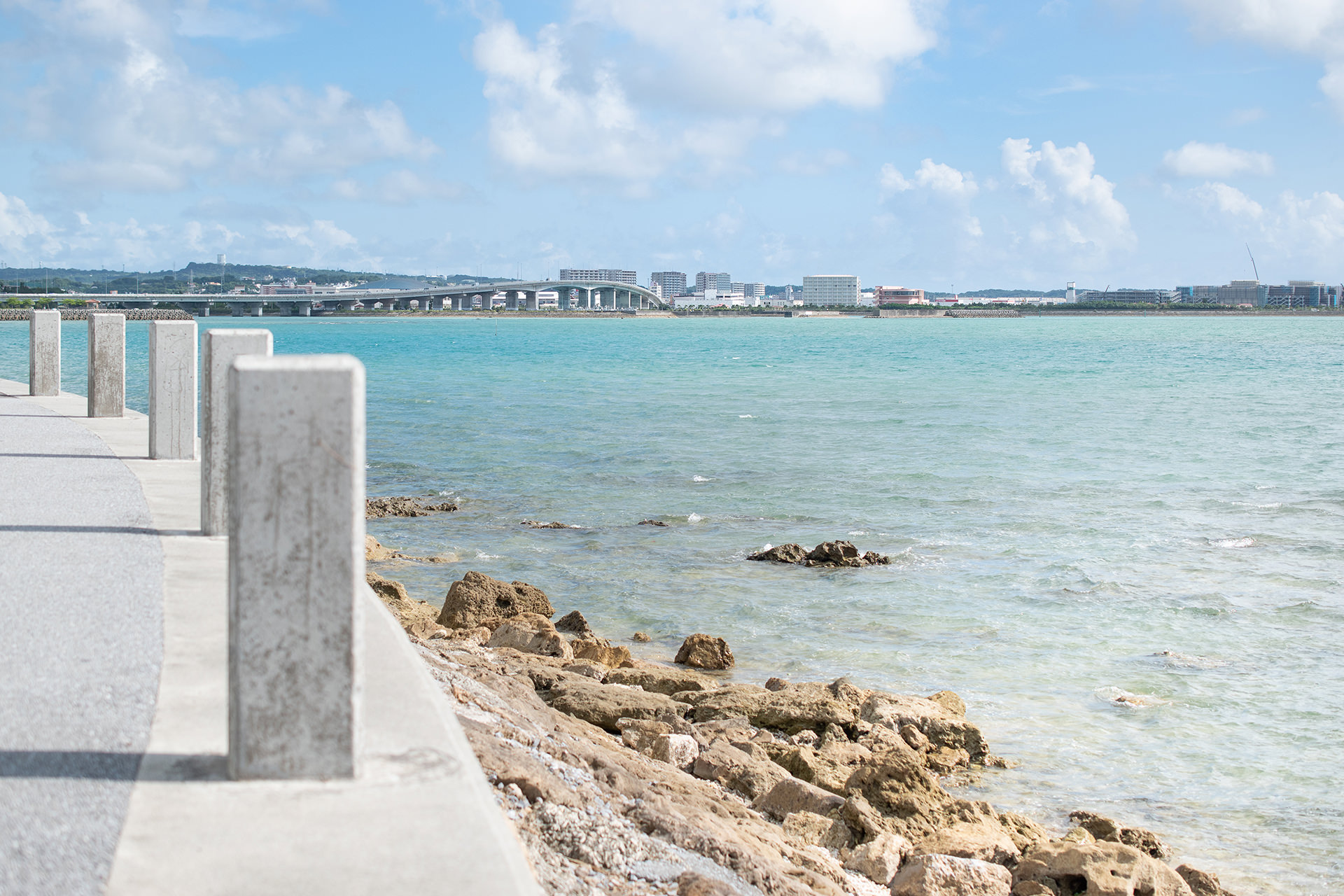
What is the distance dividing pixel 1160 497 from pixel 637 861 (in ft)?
64.7

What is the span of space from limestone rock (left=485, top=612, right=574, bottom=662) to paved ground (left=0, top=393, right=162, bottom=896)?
11.0ft

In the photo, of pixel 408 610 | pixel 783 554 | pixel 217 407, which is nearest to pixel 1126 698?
pixel 783 554

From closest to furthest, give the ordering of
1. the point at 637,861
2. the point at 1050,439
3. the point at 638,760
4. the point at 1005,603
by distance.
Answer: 1. the point at 637,861
2. the point at 638,760
3. the point at 1005,603
4. the point at 1050,439

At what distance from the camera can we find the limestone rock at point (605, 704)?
27.9ft

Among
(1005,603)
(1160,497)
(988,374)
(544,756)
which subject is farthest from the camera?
(988,374)

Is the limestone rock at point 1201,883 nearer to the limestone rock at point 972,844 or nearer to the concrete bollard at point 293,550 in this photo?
the limestone rock at point 972,844

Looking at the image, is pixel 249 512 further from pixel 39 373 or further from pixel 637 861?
pixel 39 373

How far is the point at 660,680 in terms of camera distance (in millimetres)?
9945

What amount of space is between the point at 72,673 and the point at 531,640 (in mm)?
5810

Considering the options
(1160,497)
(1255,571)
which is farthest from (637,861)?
(1160,497)

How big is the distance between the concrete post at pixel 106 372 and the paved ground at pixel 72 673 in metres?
6.00

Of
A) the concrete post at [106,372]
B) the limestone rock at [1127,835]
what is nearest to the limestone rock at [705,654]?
the limestone rock at [1127,835]

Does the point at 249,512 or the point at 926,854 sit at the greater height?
the point at 249,512

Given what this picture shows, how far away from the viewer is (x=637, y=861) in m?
4.94
